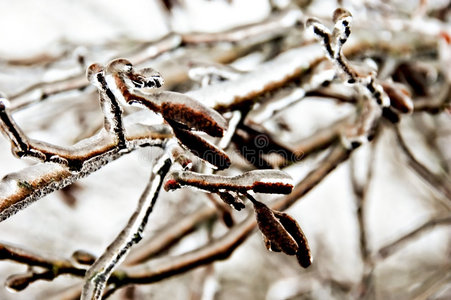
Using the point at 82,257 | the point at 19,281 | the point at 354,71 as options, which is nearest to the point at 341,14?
the point at 354,71

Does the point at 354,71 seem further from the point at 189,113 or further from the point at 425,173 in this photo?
the point at 425,173

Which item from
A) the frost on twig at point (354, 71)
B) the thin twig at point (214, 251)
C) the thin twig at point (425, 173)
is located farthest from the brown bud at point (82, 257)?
the thin twig at point (425, 173)

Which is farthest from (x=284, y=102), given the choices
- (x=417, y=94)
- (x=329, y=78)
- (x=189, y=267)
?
(x=417, y=94)

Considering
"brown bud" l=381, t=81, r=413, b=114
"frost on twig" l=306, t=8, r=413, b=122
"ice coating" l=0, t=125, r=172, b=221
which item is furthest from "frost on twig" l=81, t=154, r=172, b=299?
"brown bud" l=381, t=81, r=413, b=114

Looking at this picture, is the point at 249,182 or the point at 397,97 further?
the point at 397,97

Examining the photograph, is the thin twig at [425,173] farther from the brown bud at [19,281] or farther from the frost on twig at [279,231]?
the brown bud at [19,281]

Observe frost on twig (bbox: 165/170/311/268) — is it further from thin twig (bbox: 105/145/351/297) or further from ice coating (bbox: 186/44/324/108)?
thin twig (bbox: 105/145/351/297)
